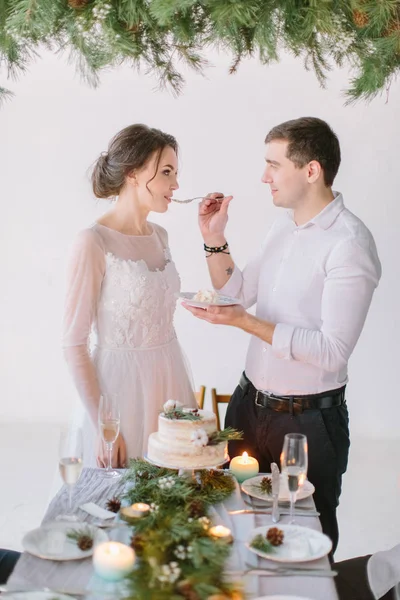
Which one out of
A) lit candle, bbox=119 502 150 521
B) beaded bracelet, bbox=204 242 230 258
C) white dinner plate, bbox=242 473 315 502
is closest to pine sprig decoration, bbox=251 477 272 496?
white dinner plate, bbox=242 473 315 502

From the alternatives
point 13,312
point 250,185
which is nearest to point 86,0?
point 250,185

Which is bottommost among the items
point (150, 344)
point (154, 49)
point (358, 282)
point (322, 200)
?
point (150, 344)

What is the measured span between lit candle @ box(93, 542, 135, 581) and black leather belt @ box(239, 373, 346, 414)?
3.43ft

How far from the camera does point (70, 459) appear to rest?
1676mm

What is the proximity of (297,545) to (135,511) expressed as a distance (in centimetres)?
37

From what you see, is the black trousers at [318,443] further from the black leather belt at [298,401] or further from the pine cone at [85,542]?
the pine cone at [85,542]

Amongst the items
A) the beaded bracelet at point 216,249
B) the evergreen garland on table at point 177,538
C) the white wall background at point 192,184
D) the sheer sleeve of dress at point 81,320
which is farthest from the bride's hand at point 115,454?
the white wall background at point 192,184

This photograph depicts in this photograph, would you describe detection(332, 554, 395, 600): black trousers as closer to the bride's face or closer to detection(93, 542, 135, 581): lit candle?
detection(93, 542, 135, 581): lit candle

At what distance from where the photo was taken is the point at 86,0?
1624mm

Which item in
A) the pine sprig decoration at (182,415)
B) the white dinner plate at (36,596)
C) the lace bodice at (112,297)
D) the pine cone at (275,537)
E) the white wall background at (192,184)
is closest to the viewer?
the white dinner plate at (36,596)

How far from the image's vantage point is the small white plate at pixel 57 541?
1560mm

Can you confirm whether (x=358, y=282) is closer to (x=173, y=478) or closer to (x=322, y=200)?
(x=322, y=200)

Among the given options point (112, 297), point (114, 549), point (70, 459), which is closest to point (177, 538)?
point (114, 549)

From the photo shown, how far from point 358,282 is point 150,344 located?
72cm
